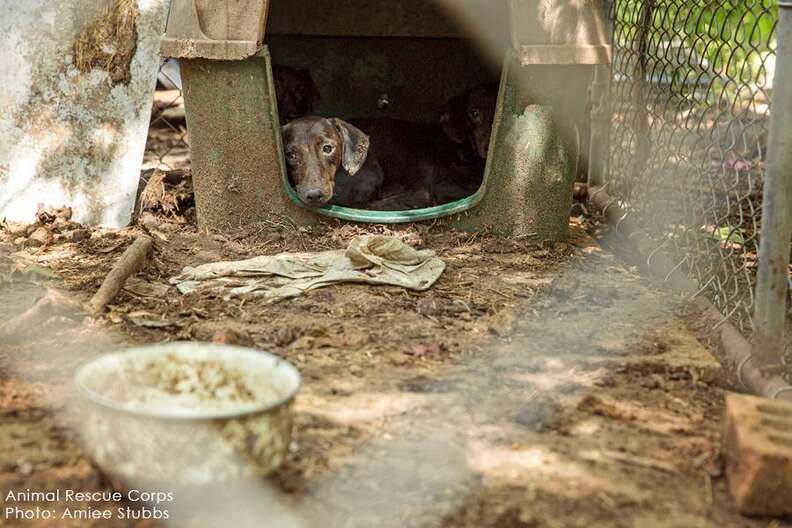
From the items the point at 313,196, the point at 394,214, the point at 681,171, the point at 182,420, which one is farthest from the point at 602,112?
the point at 182,420

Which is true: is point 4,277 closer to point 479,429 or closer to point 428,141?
point 479,429

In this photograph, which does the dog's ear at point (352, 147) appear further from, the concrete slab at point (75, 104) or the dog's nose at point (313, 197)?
the concrete slab at point (75, 104)

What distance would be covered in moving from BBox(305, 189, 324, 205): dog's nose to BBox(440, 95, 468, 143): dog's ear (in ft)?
4.77

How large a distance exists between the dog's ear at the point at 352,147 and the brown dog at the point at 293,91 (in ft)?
2.71

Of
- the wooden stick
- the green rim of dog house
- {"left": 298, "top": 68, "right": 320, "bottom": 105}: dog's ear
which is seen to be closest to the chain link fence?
the green rim of dog house

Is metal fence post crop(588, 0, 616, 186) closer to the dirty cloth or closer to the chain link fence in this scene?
the chain link fence

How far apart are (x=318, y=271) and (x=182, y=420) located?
212 cm

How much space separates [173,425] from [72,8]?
3542 mm

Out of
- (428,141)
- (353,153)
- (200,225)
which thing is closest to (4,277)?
(200,225)

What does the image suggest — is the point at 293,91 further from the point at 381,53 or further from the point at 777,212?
the point at 777,212

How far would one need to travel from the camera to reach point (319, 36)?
6449 mm

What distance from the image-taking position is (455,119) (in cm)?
566

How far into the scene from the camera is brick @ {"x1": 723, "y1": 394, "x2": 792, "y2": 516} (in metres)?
2.10

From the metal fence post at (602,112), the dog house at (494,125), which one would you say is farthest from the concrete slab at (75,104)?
the metal fence post at (602,112)
